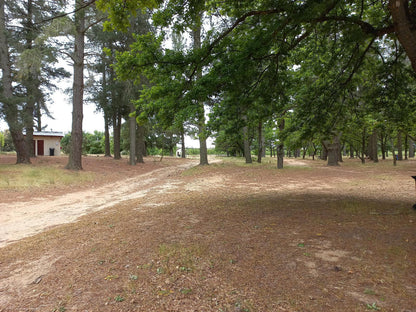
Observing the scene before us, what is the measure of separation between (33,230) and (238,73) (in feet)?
19.2

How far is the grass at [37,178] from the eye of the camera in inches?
411

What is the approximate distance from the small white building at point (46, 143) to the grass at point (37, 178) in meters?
20.5

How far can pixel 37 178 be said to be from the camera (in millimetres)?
11703

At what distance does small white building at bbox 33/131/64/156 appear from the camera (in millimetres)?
30016

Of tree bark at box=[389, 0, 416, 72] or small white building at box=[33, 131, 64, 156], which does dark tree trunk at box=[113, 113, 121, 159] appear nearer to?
small white building at box=[33, 131, 64, 156]

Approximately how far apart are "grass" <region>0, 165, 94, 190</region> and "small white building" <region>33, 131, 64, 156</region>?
2047cm

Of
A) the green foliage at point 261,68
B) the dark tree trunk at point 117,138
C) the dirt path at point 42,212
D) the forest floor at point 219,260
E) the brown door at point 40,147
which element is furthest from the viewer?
the brown door at point 40,147

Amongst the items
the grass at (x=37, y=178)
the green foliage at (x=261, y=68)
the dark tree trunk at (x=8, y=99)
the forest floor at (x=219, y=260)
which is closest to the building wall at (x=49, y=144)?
the dark tree trunk at (x=8, y=99)

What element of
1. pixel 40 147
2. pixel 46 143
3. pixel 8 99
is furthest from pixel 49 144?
pixel 8 99

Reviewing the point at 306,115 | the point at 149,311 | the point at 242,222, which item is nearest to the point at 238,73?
the point at 306,115

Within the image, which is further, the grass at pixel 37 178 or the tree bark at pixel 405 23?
the grass at pixel 37 178

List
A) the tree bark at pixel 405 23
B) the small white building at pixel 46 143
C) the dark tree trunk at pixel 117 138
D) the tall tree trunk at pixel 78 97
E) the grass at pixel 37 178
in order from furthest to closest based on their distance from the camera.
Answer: the small white building at pixel 46 143, the dark tree trunk at pixel 117 138, the tall tree trunk at pixel 78 97, the grass at pixel 37 178, the tree bark at pixel 405 23

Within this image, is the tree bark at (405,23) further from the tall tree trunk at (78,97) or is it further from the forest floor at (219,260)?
the tall tree trunk at (78,97)

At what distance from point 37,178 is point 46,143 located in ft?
75.3
